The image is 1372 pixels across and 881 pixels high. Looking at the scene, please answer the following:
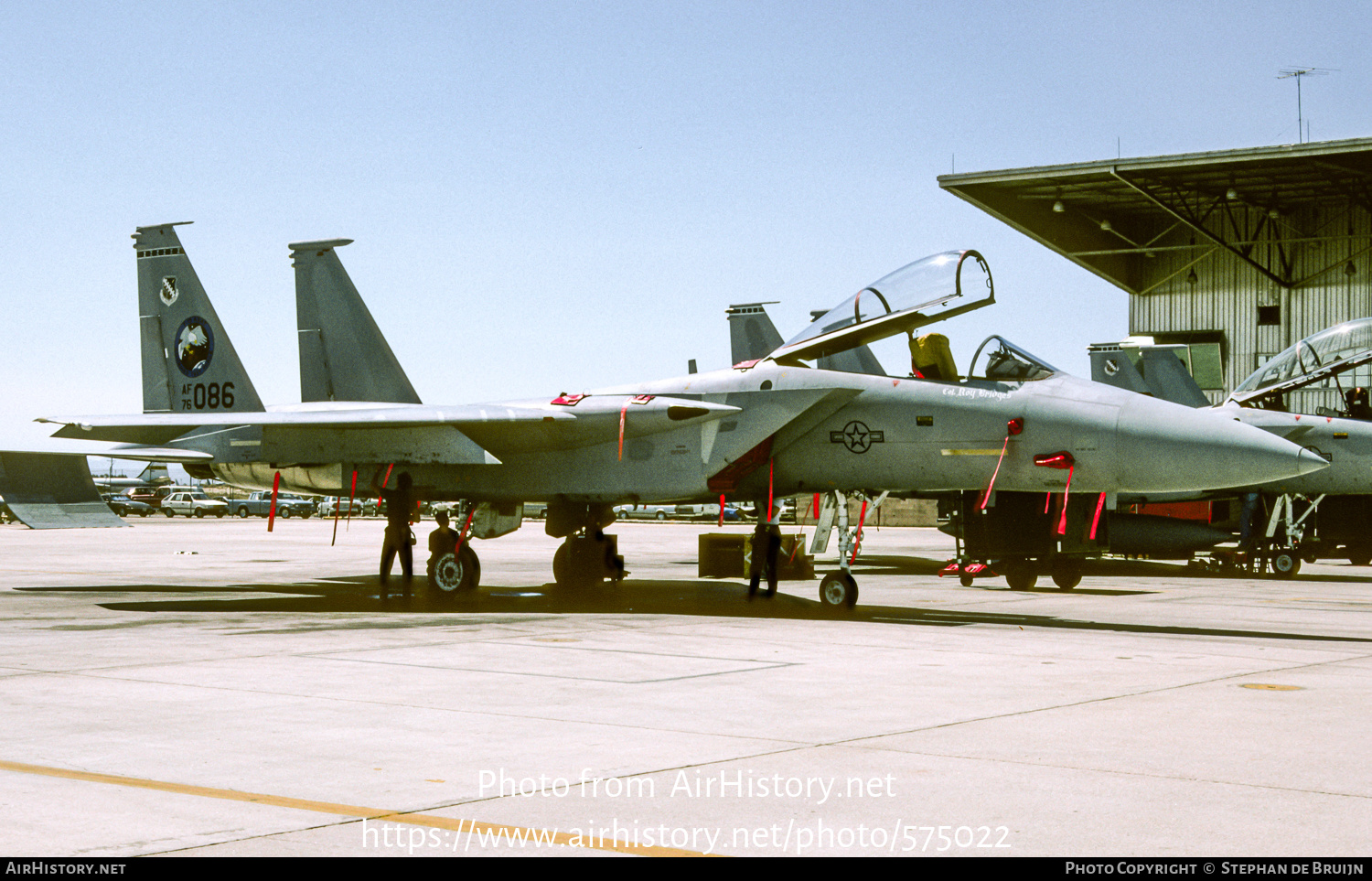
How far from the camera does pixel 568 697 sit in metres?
6.75

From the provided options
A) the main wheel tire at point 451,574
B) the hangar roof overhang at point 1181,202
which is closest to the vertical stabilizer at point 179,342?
the main wheel tire at point 451,574

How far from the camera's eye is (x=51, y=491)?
14.3m

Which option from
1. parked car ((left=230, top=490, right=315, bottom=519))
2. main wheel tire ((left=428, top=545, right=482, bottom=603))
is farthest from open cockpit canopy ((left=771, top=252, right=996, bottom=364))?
parked car ((left=230, top=490, right=315, bottom=519))

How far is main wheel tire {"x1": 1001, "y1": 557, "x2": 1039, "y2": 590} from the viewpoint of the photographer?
17.0 metres

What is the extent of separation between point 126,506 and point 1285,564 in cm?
5690

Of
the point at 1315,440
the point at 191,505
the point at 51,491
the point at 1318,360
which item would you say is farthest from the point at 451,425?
the point at 191,505

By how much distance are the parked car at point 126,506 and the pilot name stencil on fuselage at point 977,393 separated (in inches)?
2197

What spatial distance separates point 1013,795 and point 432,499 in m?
10.7

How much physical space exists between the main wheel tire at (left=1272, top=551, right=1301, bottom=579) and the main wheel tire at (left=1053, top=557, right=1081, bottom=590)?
15.5ft

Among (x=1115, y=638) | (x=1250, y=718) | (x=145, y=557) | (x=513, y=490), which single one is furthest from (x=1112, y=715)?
(x=145, y=557)

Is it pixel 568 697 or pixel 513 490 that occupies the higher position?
pixel 513 490

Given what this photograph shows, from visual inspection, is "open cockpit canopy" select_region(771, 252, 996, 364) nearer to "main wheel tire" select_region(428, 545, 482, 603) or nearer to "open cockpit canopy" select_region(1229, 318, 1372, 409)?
"main wheel tire" select_region(428, 545, 482, 603)

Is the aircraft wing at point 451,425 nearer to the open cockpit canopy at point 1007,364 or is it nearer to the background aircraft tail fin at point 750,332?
the open cockpit canopy at point 1007,364

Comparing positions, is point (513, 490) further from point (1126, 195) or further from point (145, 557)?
point (1126, 195)
